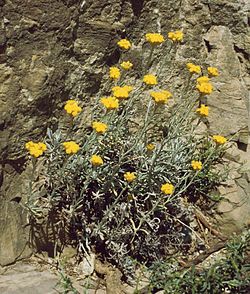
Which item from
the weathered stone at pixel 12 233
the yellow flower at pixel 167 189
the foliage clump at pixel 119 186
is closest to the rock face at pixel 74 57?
the weathered stone at pixel 12 233

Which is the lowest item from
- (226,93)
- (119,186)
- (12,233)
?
(12,233)

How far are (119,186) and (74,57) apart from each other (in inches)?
34.0

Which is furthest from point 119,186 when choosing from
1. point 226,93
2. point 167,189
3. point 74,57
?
point 226,93

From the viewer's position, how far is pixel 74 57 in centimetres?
379

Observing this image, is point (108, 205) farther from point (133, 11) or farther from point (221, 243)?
point (133, 11)

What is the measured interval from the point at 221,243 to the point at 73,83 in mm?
1497

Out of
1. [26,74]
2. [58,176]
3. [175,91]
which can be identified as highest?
[26,74]

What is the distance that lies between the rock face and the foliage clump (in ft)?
0.48

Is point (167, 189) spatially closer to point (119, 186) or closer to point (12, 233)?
point (119, 186)

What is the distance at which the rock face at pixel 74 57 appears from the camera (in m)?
3.44

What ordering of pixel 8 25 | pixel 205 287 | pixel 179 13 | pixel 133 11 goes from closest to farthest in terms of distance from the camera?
pixel 205 287 → pixel 8 25 → pixel 133 11 → pixel 179 13

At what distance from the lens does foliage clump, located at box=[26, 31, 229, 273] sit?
3.66 meters

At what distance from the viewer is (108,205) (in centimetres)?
382

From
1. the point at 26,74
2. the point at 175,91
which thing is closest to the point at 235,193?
the point at 175,91
